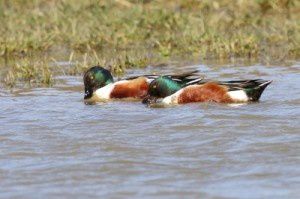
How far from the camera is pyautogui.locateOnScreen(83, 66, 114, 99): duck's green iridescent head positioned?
9930 millimetres

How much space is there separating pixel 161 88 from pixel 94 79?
2.89 ft

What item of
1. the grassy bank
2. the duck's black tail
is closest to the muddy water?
the duck's black tail

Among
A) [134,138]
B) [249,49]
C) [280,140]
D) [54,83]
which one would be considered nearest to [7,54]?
[54,83]

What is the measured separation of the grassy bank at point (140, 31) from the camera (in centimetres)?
1184

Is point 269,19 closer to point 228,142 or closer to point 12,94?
point 12,94

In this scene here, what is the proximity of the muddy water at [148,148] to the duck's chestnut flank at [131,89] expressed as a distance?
8.0 inches

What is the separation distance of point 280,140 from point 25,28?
709 centimetres

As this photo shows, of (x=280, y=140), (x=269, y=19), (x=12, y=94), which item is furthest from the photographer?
(x=269, y=19)

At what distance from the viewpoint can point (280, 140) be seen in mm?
6996

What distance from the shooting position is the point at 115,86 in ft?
32.4

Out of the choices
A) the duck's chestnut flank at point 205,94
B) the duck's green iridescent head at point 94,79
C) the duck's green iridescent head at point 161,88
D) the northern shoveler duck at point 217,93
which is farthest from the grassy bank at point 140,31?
the duck's chestnut flank at point 205,94

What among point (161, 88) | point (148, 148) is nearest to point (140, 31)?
point (161, 88)

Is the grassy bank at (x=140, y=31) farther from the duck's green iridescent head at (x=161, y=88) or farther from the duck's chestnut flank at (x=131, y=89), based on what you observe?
the duck's green iridescent head at (x=161, y=88)

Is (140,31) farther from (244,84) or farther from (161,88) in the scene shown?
(244,84)
